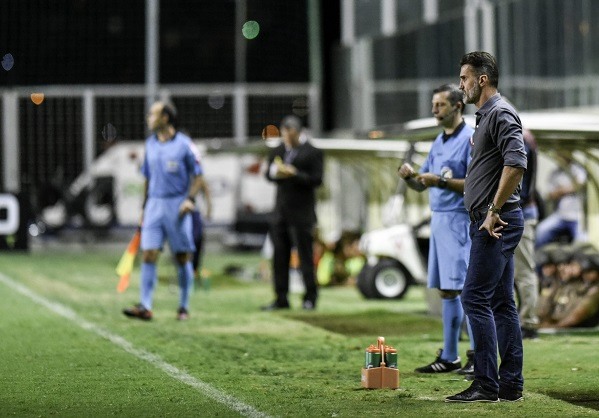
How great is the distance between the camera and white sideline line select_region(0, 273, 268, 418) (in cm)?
827

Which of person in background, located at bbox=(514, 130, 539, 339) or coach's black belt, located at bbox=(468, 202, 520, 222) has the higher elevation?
coach's black belt, located at bbox=(468, 202, 520, 222)

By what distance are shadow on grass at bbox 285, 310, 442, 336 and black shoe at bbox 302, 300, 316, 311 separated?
1.81ft

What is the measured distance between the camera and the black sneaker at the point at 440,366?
10.0 m

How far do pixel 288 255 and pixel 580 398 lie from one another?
7323mm

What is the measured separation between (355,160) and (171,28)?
15656mm

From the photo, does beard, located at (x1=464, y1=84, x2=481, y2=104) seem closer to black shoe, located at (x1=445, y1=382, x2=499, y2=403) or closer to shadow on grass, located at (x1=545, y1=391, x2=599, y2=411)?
black shoe, located at (x1=445, y1=382, x2=499, y2=403)

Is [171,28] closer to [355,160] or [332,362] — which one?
[355,160]

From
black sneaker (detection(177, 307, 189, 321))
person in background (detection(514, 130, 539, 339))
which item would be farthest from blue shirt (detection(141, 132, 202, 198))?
person in background (detection(514, 130, 539, 339))

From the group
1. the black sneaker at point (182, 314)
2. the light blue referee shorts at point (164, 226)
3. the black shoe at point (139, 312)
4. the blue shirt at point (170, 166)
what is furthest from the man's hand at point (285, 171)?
the black shoe at point (139, 312)

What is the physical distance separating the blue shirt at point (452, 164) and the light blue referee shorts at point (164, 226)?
13.4ft

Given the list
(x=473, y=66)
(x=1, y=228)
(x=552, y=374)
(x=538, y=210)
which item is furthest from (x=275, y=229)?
(x=1, y=228)

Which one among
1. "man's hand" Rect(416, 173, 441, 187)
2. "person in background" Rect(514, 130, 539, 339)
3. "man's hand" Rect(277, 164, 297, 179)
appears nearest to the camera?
"man's hand" Rect(416, 173, 441, 187)

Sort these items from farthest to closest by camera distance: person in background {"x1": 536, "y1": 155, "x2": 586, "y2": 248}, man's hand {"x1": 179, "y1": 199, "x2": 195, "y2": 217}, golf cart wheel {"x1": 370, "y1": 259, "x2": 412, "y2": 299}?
golf cart wheel {"x1": 370, "y1": 259, "x2": 412, "y2": 299} < person in background {"x1": 536, "y1": 155, "x2": 586, "y2": 248} < man's hand {"x1": 179, "y1": 199, "x2": 195, "y2": 217}

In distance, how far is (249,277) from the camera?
71.7 feet
